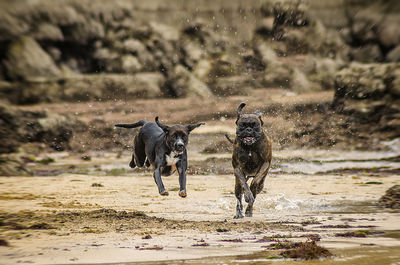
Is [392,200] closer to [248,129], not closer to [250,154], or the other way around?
[250,154]

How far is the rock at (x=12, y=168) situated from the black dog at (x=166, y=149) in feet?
33.5

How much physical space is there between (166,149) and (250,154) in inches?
65.3

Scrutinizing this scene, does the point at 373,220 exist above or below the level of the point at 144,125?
below

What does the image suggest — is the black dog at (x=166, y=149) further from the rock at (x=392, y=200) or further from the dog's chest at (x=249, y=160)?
the rock at (x=392, y=200)

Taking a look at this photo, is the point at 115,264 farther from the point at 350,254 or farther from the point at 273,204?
the point at 273,204

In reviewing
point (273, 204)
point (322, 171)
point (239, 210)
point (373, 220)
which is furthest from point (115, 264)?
point (322, 171)

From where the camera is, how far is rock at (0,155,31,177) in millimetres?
19389

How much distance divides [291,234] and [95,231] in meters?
3.23

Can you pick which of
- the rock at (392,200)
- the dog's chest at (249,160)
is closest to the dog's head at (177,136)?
the dog's chest at (249,160)

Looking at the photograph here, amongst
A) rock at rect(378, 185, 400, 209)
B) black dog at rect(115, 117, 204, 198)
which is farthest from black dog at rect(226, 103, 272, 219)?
rock at rect(378, 185, 400, 209)

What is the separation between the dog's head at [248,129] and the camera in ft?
30.6

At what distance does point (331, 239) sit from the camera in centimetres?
736

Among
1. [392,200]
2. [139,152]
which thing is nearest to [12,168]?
[139,152]

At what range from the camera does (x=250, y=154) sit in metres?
9.70
